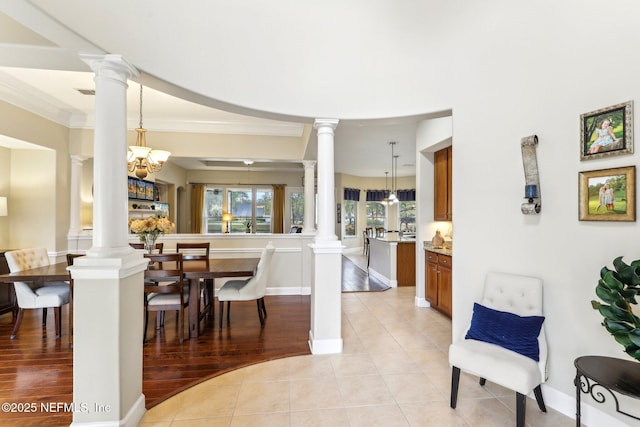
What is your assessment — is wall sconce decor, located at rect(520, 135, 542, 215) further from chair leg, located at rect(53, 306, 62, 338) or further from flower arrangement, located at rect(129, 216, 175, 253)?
chair leg, located at rect(53, 306, 62, 338)

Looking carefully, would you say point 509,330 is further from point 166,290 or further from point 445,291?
point 166,290

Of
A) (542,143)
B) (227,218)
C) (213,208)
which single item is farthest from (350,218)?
(542,143)

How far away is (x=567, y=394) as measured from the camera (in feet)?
6.87

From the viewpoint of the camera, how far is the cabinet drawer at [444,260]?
392 centimetres

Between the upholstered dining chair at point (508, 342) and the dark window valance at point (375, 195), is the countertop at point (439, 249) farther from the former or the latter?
the dark window valance at point (375, 195)

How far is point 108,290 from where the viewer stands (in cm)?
179

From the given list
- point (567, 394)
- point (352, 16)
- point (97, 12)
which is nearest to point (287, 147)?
point (352, 16)

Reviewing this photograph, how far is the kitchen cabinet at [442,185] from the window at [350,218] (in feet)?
22.7

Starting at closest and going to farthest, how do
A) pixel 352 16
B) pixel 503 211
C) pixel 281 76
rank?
1. pixel 503 211
2. pixel 352 16
3. pixel 281 76

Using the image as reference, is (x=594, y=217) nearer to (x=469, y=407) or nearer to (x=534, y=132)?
(x=534, y=132)

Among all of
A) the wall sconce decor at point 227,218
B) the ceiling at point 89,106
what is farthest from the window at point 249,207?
the ceiling at point 89,106

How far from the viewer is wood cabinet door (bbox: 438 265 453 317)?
3.93m

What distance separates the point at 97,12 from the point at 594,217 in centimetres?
332

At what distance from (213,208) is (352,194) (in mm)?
4913
